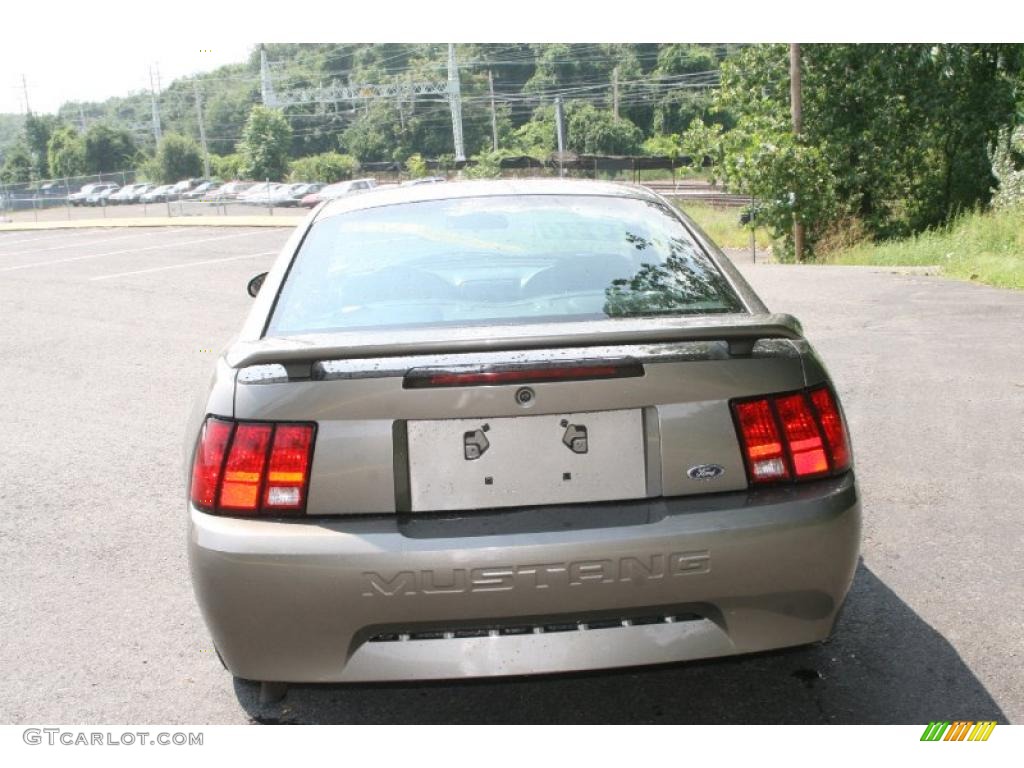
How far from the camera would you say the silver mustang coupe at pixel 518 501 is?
2.72 m

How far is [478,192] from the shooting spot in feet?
14.0

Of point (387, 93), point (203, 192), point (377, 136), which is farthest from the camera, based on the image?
point (377, 136)

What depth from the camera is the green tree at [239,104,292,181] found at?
101 meters

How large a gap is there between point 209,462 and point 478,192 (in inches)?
69.3

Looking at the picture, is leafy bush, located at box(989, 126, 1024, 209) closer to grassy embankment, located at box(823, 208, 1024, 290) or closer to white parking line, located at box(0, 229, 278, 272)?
grassy embankment, located at box(823, 208, 1024, 290)

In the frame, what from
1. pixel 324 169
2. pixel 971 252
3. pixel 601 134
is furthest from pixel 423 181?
pixel 601 134

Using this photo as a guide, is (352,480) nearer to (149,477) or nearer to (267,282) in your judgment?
(267,282)

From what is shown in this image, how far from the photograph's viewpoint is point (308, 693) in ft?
11.5

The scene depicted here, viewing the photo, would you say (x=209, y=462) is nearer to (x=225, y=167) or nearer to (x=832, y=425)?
(x=832, y=425)

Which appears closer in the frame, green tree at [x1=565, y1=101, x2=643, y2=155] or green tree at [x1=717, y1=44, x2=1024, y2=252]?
green tree at [x1=717, y1=44, x2=1024, y2=252]

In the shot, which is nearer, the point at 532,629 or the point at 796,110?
the point at 532,629

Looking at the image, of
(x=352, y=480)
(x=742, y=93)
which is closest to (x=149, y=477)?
(x=352, y=480)

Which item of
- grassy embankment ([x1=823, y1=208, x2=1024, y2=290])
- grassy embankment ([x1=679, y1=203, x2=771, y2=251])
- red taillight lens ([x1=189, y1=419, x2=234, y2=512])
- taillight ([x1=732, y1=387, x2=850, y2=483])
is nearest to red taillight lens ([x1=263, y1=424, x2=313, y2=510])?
red taillight lens ([x1=189, y1=419, x2=234, y2=512])
